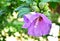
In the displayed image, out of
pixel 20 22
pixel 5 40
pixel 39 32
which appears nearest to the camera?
pixel 39 32

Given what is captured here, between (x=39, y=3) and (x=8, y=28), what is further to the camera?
(x=8, y=28)

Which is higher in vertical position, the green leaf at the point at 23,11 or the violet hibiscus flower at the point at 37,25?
the green leaf at the point at 23,11

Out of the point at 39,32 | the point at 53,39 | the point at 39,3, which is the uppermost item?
the point at 39,3

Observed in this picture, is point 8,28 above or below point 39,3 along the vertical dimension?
below

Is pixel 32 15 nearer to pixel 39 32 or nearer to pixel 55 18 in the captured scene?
pixel 39 32

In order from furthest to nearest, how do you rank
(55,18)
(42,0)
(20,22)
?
(55,18)
(20,22)
(42,0)

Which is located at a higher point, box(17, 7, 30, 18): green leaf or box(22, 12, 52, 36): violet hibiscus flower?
box(17, 7, 30, 18): green leaf

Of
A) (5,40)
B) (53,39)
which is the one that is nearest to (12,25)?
(5,40)
